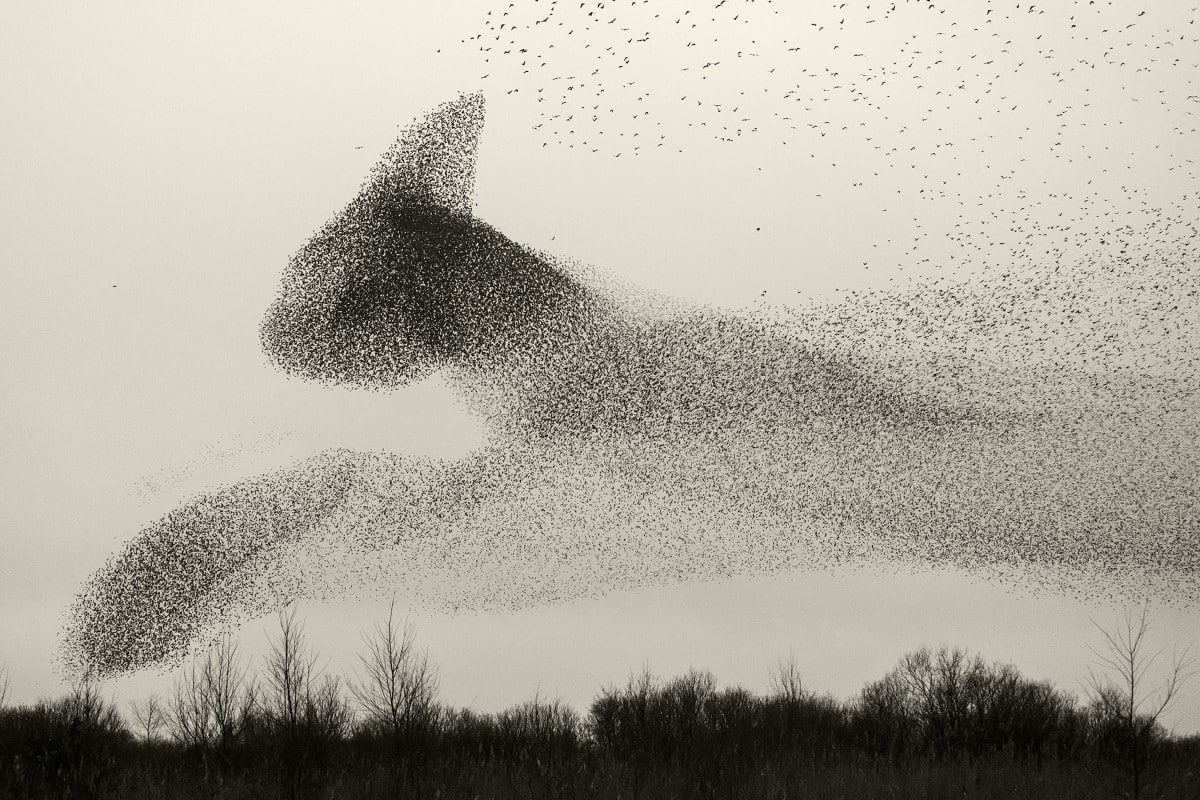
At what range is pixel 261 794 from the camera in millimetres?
23484

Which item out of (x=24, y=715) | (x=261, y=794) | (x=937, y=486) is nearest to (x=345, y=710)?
→ (x=261, y=794)

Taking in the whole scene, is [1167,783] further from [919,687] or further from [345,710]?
[345,710]

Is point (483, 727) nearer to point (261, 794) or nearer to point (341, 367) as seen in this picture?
point (261, 794)

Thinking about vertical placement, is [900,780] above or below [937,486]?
below

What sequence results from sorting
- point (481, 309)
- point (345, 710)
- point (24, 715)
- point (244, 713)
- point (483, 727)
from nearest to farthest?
point (481, 309) → point (244, 713) → point (345, 710) → point (24, 715) → point (483, 727)

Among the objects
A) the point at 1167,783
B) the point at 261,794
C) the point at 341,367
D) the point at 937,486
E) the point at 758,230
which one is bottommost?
the point at 1167,783

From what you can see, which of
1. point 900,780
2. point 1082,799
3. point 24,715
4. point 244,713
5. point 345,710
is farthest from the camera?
point 24,715

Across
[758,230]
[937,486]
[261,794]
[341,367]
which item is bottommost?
[261,794]

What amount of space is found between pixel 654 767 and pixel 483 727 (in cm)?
1072

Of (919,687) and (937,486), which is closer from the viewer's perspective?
(937,486)

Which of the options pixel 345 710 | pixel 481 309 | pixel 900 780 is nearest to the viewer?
pixel 481 309

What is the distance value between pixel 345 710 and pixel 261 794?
690 centimetres

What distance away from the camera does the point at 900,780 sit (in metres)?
26.4

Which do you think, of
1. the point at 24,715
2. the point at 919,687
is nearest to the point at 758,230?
the point at 919,687
